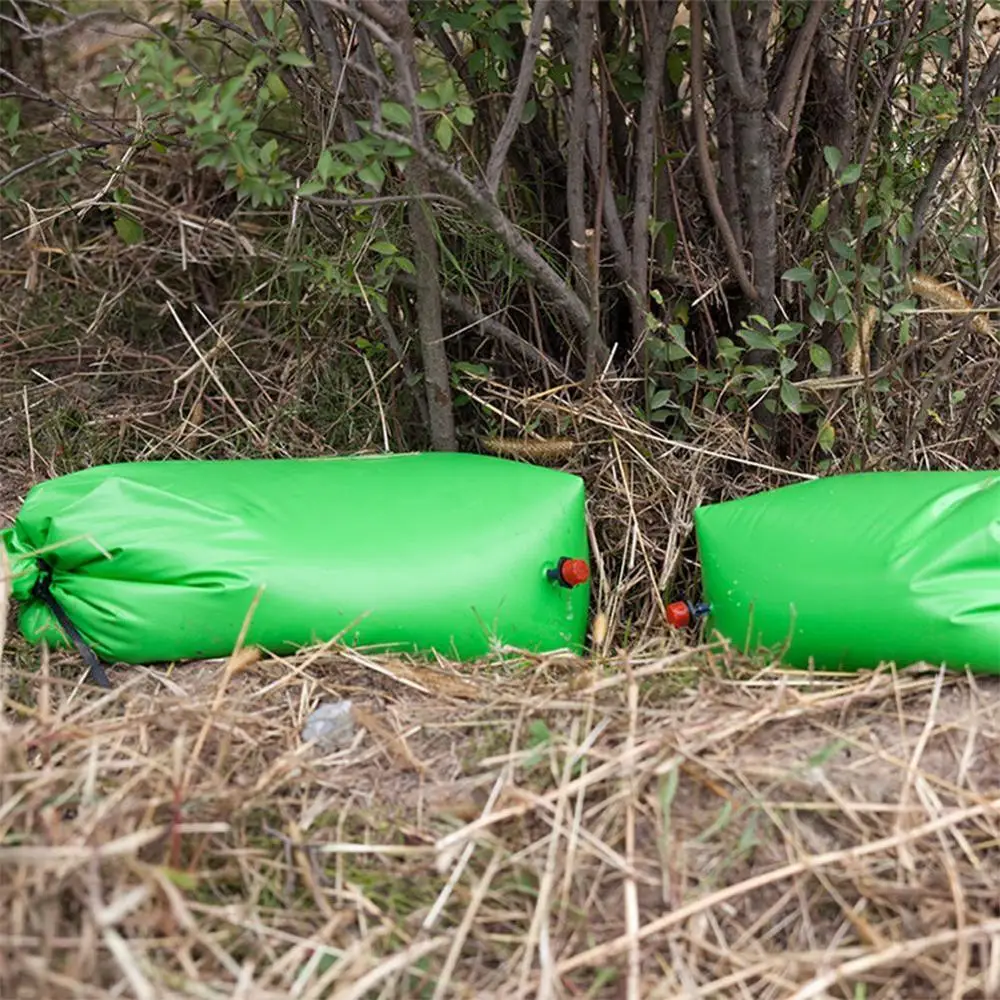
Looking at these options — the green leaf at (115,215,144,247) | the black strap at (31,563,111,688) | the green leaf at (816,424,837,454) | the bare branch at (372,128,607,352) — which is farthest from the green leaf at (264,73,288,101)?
the green leaf at (816,424,837,454)

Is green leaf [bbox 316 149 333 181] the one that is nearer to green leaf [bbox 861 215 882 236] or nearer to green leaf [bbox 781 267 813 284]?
green leaf [bbox 781 267 813 284]

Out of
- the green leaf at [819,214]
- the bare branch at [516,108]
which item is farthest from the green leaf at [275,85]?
the green leaf at [819,214]

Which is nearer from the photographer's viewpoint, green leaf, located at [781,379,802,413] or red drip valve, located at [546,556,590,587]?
red drip valve, located at [546,556,590,587]

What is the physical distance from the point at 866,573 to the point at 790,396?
460mm

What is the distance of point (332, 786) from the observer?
4.97 ft

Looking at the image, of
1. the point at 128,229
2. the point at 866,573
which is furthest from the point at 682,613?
the point at 128,229

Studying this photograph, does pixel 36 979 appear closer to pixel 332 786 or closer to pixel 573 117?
pixel 332 786

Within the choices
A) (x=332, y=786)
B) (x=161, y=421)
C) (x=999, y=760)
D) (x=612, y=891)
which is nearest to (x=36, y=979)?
(x=332, y=786)

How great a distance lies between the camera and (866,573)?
1.77 m

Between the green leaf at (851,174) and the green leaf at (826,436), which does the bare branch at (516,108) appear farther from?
the green leaf at (826,436)

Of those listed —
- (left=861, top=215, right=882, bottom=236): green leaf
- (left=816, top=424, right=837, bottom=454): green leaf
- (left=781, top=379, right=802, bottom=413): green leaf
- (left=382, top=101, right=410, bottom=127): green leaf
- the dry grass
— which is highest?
(left=382, top=101, right=410, bottom=127): green leaf

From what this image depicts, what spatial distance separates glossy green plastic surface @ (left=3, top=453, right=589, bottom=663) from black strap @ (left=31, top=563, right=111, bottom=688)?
0.5 inches

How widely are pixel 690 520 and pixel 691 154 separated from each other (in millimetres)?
608

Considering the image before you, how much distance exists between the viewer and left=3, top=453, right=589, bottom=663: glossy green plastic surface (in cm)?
181
